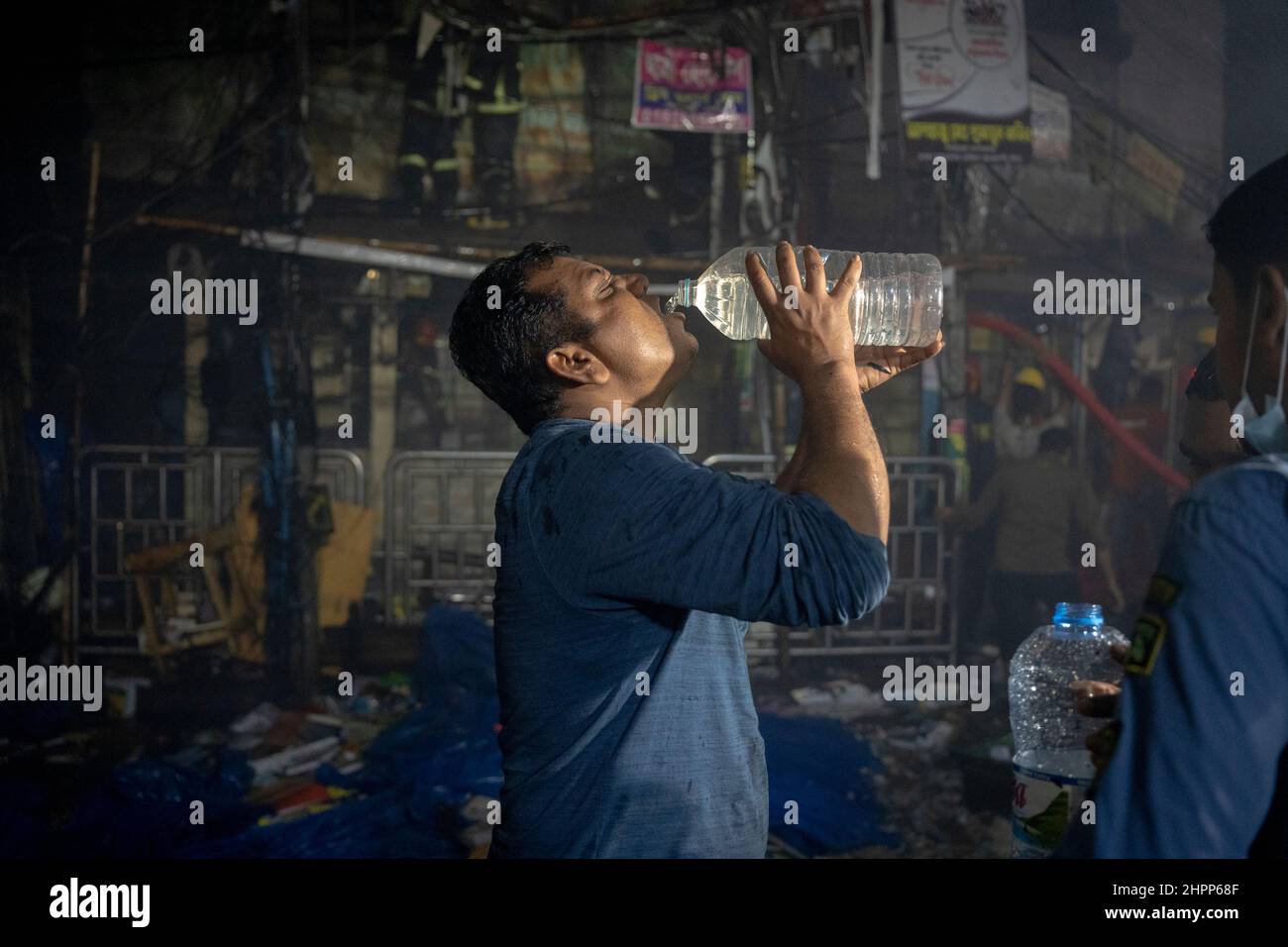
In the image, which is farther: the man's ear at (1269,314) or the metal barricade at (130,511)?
the metal barricade at (130,511)

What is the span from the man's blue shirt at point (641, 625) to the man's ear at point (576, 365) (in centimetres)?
7

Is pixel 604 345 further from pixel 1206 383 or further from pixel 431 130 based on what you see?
pixel 431 130

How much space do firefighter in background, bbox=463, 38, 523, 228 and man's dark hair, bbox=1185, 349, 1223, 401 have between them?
480 cm

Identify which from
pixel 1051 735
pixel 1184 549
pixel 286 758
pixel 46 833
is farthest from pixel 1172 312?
pixel 46 833

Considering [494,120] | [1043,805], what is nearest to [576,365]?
[1043,805]

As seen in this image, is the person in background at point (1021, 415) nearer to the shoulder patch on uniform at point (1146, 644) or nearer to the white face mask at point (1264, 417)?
the white face mask at point (1264, 417)

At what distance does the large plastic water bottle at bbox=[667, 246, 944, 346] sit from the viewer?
6.63ft

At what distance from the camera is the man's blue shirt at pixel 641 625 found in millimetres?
1140

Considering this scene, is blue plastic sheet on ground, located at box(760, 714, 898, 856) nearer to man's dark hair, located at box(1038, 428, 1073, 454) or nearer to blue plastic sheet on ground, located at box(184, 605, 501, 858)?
blue plastic sheet on ground, located at box(184, 605, 501, 858)

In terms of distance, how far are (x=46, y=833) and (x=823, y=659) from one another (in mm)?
3676

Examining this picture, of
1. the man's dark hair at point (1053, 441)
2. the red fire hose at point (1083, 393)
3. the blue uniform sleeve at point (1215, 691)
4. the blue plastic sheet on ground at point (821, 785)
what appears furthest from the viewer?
the red fire hose at point (1083, 393)

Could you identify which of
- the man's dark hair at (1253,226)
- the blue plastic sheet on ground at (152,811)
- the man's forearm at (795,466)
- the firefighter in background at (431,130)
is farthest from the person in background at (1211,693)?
the firefighter in background at (431,130)

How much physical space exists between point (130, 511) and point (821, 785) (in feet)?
12.4
